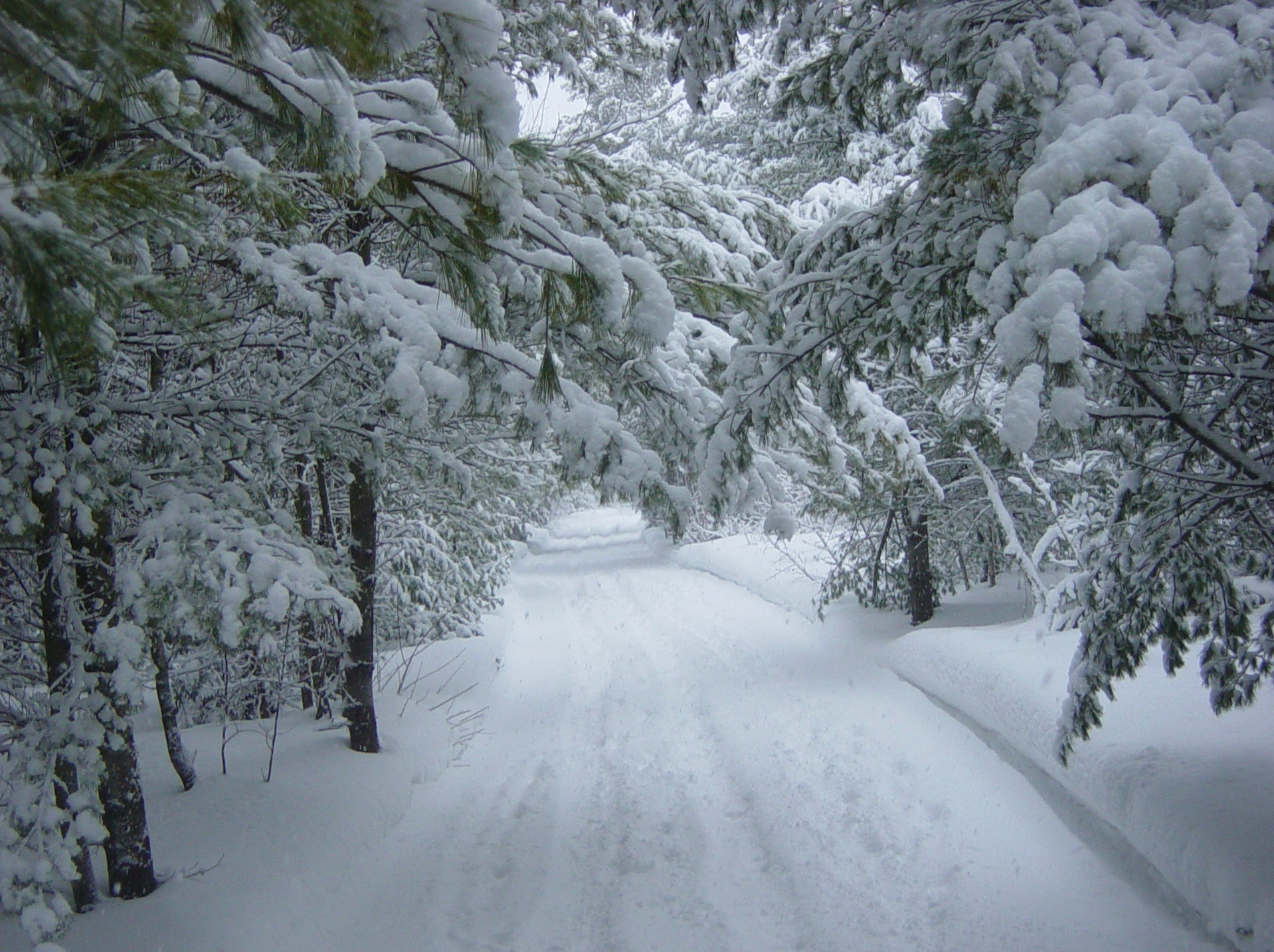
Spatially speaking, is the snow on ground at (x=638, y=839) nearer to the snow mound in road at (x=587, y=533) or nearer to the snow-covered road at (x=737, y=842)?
the snow-covered road at (x=737, y=842)

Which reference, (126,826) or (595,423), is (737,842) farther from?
(126,826)

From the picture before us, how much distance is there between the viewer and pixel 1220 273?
2418 mm

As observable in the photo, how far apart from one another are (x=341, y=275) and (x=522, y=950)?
12.6ft

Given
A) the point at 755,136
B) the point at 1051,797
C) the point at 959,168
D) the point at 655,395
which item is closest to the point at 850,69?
the point at 959,168

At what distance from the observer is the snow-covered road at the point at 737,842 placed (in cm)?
452

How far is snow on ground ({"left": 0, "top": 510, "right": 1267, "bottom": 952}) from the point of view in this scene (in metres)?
4.42

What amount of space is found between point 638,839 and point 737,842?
0.75 m

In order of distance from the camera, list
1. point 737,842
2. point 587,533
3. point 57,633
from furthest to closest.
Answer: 1. point 587,533
2. point 737,842
3. point 57,633

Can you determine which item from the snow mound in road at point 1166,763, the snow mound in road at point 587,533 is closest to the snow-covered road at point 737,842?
the snow mound in road at point 1166,763

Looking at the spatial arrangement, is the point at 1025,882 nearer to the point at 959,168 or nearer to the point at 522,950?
the point at 522,950

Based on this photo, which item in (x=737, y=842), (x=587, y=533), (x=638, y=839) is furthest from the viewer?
(x=587, y=533)

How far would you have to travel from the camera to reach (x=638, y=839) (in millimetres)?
5930

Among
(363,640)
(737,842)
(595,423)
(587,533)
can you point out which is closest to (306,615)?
(363,640)

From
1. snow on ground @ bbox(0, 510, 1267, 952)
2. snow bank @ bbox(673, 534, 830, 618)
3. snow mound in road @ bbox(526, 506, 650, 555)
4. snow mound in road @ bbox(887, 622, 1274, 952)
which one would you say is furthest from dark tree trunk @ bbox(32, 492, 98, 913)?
snow mound in road @ bbox(526, 506, 650, 555)
